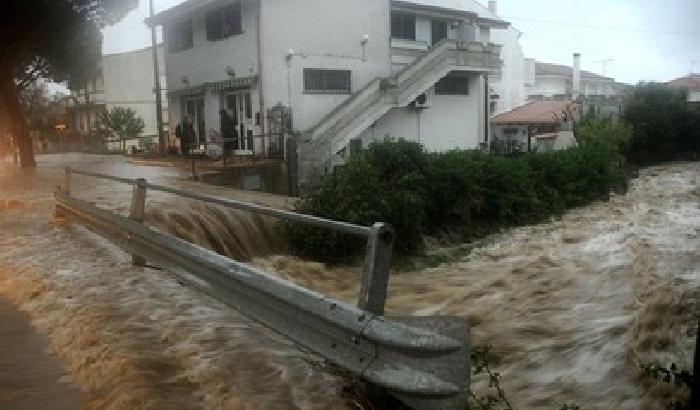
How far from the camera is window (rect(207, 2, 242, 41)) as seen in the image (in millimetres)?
23783

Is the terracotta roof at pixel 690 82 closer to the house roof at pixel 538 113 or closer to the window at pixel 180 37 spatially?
the house roof at pixel 538 113

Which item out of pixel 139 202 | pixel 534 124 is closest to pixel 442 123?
pixel 534 124

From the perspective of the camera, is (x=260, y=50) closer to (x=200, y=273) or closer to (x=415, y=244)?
(x=415, y=244)

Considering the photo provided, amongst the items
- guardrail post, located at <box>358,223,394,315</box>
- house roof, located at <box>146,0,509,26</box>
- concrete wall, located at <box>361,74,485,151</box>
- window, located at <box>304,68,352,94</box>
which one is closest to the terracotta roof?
house roof, located at <box>146,0,509,26</box>

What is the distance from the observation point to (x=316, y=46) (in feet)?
78.7

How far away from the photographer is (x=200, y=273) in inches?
191

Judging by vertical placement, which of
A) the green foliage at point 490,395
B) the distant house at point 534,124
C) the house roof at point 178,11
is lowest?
the green foliage at point 490,395

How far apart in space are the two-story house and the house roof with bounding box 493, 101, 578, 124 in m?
8.82

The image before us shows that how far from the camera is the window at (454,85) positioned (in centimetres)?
2773

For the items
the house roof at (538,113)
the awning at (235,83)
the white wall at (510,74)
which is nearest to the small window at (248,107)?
the awning at (235,83)

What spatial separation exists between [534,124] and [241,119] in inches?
822

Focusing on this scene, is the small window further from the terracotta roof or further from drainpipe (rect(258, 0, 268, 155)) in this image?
the terracotta roof

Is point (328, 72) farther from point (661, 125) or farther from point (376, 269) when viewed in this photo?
point (376, 269)

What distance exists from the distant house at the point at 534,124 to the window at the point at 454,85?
3359 mm
